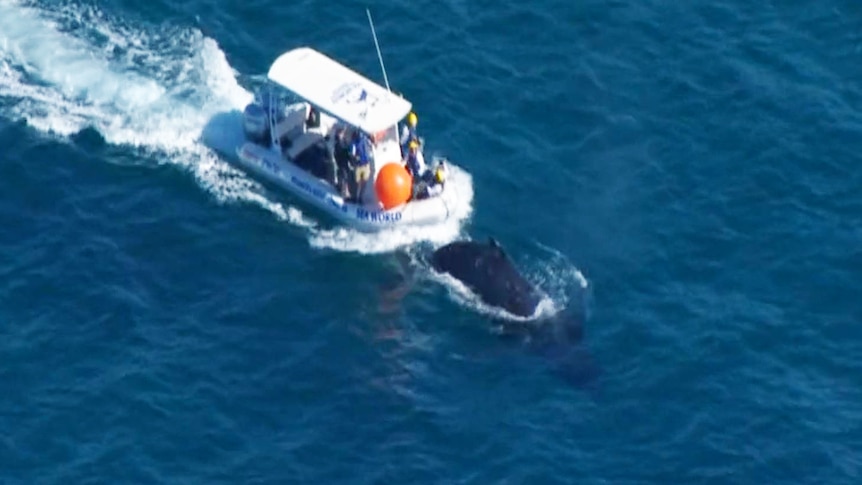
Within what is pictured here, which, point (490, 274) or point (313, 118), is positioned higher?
point (313, 118)

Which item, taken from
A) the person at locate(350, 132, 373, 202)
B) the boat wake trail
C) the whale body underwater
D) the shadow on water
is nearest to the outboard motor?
the boat wake trail

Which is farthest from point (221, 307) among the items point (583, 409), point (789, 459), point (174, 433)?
point (789, 459)

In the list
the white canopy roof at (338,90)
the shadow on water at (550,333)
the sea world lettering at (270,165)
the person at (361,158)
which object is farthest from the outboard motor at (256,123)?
the shadow on water at (550,333)

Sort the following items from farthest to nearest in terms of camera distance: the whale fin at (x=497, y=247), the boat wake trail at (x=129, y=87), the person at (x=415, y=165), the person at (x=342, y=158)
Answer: the boat wake trail at (x=129, y=87), the person at (x=342, y=158), the person at (x=415, y=165), the whale fin at (x=497, y=247)

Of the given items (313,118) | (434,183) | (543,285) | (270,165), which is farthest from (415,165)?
(543,285)

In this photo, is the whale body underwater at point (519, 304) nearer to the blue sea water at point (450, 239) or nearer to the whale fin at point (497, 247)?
the whale fin at point (497, 247)

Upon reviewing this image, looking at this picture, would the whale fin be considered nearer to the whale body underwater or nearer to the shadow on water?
the whale body underwater

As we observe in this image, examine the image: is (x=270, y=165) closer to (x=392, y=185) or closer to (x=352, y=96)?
(x=352, y=96)

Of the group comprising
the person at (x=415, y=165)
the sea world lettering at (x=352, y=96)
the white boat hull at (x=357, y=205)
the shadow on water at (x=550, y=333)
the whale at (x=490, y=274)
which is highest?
the sea world lettering at (x=352, y=96)
